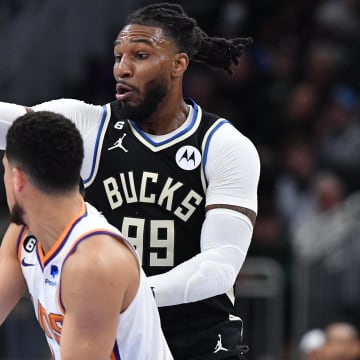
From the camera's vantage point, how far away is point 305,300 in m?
10.3

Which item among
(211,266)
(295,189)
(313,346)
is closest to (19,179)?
→ (211,266)

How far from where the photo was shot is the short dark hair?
12.9 feet

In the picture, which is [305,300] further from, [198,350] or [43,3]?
[198,350]

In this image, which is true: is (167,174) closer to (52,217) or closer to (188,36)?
(188,36)

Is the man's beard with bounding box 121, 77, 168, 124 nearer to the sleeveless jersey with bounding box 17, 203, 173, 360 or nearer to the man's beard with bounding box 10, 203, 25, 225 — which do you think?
the sleeveless jersey with bounding box 17, 203, 173, 360

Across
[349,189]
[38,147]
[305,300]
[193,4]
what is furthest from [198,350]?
[193,4]

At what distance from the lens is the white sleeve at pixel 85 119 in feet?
16.5

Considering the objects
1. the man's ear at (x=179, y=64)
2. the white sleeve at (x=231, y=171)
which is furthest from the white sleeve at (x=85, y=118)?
the white sleeve at (x=231, y=171)

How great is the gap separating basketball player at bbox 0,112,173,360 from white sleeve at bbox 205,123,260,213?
0.91m

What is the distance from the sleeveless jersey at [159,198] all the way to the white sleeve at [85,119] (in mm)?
29

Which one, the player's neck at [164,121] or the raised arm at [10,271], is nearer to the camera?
the raised arm at [10,271]

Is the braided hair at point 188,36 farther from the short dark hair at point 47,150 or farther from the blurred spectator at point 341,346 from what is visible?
the blurred spectator at point 341,346

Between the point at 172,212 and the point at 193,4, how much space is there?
8.31m

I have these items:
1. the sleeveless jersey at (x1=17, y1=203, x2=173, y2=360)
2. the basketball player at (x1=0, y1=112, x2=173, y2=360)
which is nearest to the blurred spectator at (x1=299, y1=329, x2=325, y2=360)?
the sleeveless jersey at (x1=17, y1=203, x2=173, y2=360)
